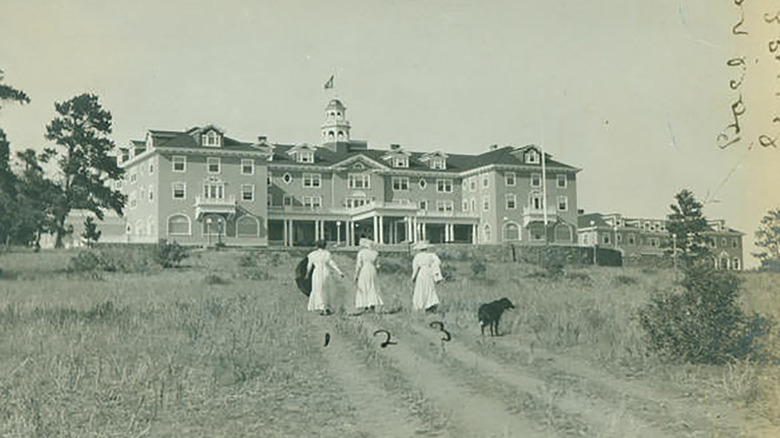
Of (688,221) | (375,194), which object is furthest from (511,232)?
(688,221)

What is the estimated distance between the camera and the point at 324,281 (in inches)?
583

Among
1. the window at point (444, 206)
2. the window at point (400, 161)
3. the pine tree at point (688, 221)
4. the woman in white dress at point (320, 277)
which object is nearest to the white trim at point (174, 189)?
the window at point (400, 161)

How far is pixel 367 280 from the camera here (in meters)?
15.3

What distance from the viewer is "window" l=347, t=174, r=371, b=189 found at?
56000 millimetres

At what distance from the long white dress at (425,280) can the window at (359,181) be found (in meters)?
40.6

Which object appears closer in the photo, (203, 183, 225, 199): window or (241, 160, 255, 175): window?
(203, 183, 225, 199): window

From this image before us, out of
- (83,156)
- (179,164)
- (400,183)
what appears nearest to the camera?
(83,156)

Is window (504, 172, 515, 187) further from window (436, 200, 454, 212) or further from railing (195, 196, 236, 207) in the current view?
railing (195, 196, 236, 207)

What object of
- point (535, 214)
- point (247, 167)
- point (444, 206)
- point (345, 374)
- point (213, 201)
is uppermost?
point (247, 167)

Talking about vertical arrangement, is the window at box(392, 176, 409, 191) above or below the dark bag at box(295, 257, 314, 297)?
above

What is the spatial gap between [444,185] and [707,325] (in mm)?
48563

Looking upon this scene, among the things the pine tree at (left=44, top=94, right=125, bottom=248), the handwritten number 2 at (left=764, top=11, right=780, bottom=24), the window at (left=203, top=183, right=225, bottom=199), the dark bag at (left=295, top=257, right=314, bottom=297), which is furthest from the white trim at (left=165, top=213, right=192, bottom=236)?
the handwritten number 2 at (left=764, top=11, right=780, bottom=24)

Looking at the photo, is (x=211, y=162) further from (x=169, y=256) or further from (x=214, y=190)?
(x=169, y=256)

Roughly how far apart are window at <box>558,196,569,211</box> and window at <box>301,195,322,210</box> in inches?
741
